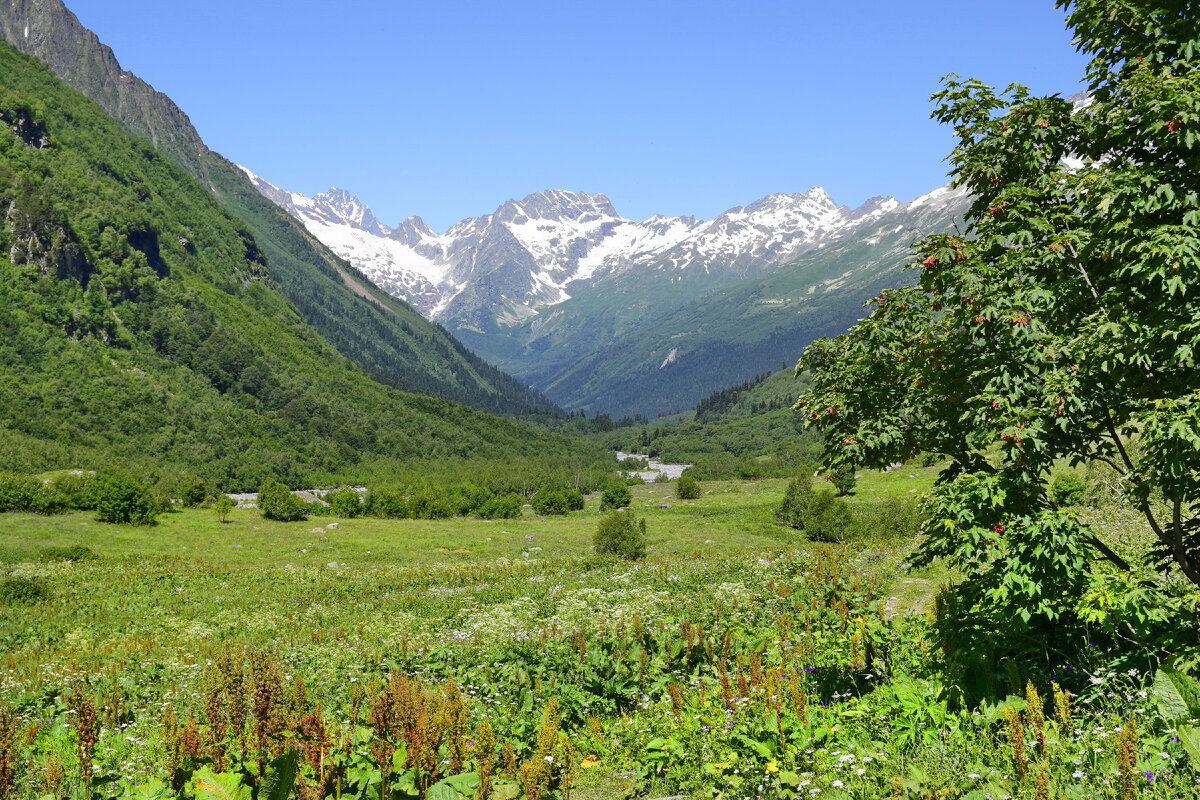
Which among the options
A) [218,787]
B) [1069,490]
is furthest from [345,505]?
[218,787]

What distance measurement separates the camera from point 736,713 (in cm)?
1017

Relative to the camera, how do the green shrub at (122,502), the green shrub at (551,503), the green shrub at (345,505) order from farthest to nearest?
1. the green shrub at (551,503)
2. the green shrub at (345,505)
3. the green shrub at (122,502)

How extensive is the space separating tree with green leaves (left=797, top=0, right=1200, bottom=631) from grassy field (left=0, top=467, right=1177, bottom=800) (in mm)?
1465

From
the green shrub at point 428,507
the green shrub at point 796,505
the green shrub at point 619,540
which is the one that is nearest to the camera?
the green shrub at point 619,540

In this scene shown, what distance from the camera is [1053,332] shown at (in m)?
9.95

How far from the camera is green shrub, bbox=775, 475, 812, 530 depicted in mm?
71062

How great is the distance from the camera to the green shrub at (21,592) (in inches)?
1280

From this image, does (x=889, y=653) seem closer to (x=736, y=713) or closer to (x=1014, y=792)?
(x=736, y=713)

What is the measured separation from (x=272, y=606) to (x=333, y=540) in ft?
155

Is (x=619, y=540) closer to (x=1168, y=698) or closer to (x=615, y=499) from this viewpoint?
(x=1168, y=698)

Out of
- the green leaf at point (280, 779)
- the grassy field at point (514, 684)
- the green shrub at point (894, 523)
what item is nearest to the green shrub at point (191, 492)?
the grassy field at point (514, 684)

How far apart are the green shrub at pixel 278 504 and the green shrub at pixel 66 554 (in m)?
41.9

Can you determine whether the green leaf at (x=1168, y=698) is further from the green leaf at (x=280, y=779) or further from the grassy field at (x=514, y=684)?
the green leaf at (x=280, y=779)

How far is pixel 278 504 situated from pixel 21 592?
204ft
